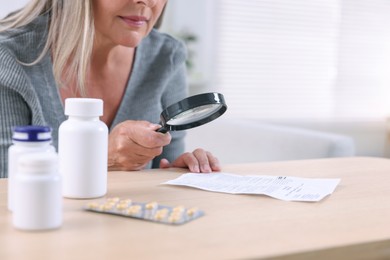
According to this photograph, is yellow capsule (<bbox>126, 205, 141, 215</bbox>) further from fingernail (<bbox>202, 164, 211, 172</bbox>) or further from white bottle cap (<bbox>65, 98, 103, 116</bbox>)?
fingernail (<bbox>202, 164, 211, 172</bbox>)

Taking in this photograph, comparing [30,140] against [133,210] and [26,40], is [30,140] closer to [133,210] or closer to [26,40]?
[133,210]

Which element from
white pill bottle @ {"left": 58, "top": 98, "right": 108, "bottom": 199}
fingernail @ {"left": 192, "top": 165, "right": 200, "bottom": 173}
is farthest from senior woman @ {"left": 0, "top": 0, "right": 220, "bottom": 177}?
white pill bottle @ {"left": 58, "top": 98, "right": 108, "bottom": 199}

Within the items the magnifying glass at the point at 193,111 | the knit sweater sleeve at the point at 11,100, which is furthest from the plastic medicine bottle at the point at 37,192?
the knit sweater sleeve at the point at 11,100

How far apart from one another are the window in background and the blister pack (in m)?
2.55

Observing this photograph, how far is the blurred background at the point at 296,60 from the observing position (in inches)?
126

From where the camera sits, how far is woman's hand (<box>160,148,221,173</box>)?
1183 millimetres

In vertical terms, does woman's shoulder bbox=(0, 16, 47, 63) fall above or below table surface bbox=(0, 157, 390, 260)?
above

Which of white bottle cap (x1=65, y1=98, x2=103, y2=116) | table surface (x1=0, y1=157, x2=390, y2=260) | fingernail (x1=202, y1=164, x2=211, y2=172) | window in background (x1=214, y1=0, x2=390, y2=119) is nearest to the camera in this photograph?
table surface (x1=0, y1=157, x2=390, y2=260)

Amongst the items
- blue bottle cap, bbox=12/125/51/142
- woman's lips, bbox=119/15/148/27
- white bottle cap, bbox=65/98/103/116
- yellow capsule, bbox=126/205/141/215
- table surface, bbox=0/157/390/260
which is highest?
woman's lips, bbox=119/15/148/27

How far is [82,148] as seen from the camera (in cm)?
84

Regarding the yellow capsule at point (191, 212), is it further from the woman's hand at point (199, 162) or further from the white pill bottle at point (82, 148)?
the woman's hand at point (199, 162)

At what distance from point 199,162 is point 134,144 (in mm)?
158

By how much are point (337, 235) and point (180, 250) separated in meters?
0.20

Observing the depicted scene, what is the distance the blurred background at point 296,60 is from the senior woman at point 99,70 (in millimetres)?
1407
